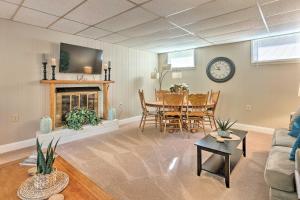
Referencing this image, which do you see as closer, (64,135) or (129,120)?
(64,135)

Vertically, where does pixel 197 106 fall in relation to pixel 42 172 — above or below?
above

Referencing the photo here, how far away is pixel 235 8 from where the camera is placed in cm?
252

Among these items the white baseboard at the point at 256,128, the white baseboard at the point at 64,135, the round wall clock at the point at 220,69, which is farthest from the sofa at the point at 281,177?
the white baseboard at the point at 64,135

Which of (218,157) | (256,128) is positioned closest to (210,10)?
(218,157)

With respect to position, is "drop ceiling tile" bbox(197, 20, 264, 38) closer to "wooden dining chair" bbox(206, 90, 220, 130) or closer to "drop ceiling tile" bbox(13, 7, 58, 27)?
"wooden dining chair" bbox(206, 90, 220, 130)

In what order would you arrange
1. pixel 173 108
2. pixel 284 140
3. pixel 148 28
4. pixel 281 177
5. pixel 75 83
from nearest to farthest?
pixel 281 177 → pixel 284 140 → pixel 148 28 → pixel 75 83 → pixel 173 108

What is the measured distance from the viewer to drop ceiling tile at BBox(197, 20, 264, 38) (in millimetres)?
3126

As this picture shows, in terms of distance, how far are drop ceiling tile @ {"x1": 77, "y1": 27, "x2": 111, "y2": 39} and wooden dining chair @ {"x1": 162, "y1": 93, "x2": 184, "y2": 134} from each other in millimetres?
1973

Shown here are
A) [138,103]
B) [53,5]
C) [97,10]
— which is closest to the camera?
[53,5]

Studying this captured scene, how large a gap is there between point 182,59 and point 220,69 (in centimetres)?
139

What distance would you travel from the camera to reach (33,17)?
2881 millimetres

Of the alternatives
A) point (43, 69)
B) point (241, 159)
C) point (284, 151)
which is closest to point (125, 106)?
point (43, 69)

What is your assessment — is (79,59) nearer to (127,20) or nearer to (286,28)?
(127,20)

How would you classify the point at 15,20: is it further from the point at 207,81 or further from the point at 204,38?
the point at 207,81
